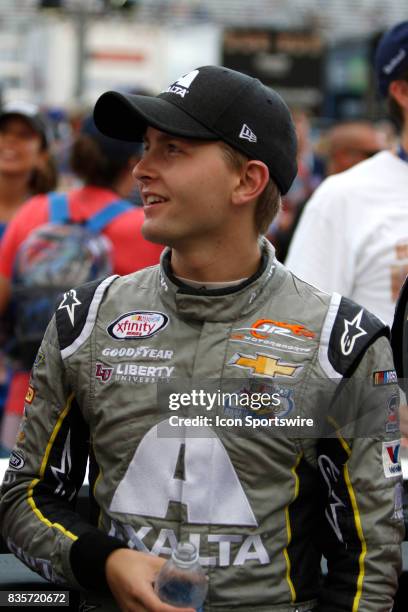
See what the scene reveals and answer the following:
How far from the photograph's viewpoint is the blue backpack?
159 inches

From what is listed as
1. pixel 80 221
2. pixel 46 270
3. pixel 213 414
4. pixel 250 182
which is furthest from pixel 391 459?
pixel 80 221

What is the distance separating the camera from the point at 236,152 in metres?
2.26

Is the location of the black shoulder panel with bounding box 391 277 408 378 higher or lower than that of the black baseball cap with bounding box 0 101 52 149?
higher

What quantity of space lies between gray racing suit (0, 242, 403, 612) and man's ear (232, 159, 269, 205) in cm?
18

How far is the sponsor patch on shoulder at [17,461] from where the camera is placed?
2244 mm

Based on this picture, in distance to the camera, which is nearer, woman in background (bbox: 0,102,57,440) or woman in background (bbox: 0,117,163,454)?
woman in background (bbox: 0,117,163,454)

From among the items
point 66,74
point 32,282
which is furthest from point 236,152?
point 66,74

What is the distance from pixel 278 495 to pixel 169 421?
0.24 metres

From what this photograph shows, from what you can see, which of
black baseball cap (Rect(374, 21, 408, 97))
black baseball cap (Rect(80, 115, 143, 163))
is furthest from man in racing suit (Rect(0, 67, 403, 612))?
black baseball cap (Rect(80, 115, 143, 163))

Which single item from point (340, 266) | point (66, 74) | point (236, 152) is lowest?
point (66, 74)

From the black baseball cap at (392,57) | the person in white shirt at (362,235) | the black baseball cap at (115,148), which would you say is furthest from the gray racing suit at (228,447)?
the black baseball cap at (115,148)

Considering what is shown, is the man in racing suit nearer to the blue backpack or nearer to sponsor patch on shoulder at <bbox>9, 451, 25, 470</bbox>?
sponsor patch on shoulder at <bbox>9, 451, 25, 470</bbox>

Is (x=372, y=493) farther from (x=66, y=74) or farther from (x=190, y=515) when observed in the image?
(x=66, y=74)

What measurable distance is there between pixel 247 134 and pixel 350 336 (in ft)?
1.46
